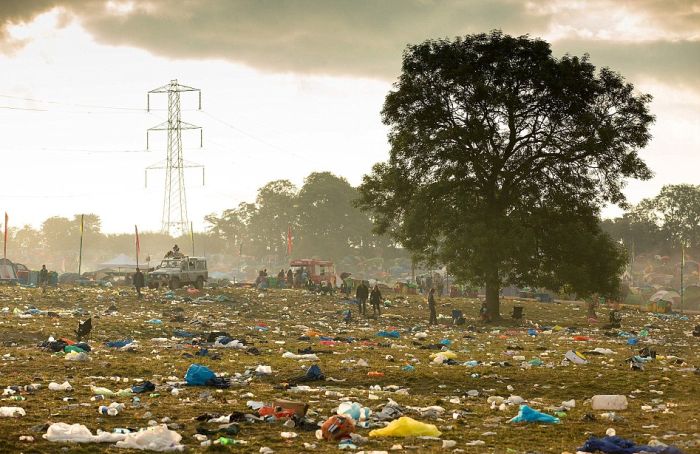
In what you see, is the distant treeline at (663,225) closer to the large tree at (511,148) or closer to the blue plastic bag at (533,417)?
the large tree at (511,148)

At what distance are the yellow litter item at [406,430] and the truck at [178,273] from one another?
104ft

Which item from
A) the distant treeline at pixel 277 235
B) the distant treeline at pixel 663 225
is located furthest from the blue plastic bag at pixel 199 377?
the distant treeline at pixel 663 225

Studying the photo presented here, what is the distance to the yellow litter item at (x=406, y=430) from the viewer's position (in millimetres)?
8438

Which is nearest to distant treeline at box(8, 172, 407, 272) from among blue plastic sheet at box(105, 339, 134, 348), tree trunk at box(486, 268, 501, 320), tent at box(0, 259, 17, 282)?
tent at box(0, 259, 17, 282)

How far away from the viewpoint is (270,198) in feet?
373

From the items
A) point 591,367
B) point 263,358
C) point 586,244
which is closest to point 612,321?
point 586,244

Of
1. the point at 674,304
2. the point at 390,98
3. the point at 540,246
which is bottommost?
the point at 674,304

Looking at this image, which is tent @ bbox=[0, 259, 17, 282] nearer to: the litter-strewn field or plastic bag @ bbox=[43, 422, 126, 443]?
the litter-strewn field

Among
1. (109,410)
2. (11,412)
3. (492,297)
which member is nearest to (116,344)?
(109,410)

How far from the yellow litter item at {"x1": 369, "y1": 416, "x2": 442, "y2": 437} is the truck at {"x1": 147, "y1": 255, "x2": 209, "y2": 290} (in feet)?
104

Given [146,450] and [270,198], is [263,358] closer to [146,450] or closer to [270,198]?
[146,450]

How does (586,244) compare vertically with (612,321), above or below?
above

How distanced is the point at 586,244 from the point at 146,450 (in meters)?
24.5

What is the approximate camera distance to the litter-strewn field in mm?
8328
